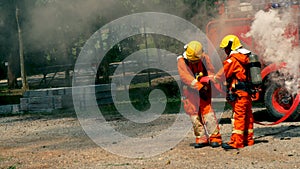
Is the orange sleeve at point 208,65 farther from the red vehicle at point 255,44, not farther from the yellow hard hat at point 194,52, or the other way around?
the red vehicle at point 255,44

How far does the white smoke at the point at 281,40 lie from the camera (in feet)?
32.6

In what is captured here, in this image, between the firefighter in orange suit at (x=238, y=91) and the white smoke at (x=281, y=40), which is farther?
the white smoke at (x=281, y=40)

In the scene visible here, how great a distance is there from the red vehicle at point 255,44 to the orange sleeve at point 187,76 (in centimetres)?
212

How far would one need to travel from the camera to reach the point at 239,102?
27.7 feet

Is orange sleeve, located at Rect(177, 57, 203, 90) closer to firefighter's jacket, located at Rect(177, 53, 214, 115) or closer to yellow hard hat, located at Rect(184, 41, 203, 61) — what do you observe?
firefighter's jacket, located at Rect(177, 53, 214, 115)

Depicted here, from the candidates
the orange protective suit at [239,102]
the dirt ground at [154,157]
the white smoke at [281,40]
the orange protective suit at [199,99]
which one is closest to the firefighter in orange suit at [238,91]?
the orange protective suit at [239,102]

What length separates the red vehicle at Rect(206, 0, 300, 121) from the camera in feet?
33.9

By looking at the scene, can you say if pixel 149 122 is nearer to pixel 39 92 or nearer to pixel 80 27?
pixel 39 92

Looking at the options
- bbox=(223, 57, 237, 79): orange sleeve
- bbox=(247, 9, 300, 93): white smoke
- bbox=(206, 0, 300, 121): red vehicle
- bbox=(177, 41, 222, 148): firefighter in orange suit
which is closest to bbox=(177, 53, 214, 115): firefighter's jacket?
bbox=(177, 41, 222, 148): firefighter in orange suit

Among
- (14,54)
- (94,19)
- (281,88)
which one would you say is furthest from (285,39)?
(14,54)

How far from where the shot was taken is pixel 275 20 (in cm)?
998

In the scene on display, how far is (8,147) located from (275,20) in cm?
532

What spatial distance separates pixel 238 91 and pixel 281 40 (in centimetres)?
199

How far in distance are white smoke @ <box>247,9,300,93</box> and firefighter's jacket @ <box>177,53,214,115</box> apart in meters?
1.72
